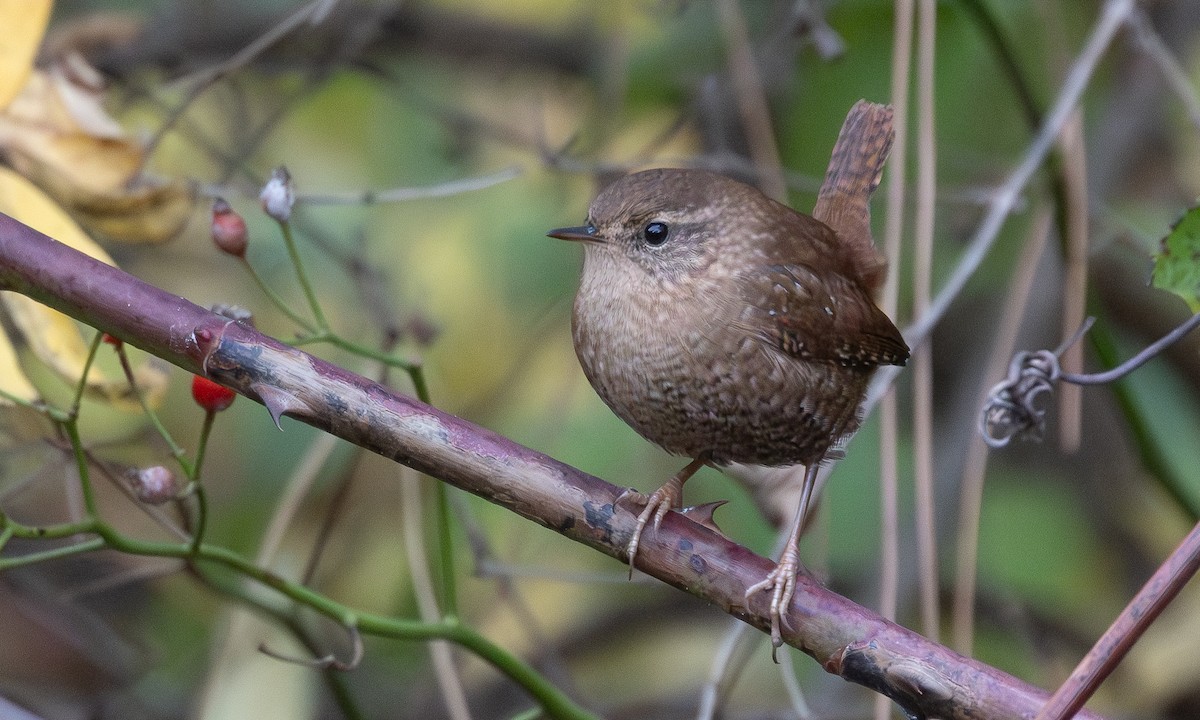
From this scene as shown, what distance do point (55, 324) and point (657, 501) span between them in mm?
932

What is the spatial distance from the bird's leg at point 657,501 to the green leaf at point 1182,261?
0.69 metres

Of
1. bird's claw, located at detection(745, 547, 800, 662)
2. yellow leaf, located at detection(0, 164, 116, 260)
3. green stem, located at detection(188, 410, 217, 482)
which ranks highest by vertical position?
yellow leaf, located at detection(0, 164, 116, 260)

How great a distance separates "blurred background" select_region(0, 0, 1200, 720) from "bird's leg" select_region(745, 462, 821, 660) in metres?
0.65

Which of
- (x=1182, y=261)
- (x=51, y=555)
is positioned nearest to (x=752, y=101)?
(x=1182, y=261)

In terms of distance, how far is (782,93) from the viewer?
10.7 feet

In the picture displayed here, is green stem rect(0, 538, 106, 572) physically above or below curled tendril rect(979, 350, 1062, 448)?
below

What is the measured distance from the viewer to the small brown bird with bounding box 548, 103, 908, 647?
192 centimetres

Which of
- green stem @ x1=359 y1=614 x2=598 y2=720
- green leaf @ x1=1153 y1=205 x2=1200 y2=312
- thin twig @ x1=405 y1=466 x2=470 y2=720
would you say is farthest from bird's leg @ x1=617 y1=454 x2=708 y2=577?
green leaf @ x1=1153 y1=205 x2=1200 y2=312

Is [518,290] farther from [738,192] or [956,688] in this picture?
[956,688]

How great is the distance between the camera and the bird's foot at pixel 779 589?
4.98 feet

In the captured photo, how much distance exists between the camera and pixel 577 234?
2.10m

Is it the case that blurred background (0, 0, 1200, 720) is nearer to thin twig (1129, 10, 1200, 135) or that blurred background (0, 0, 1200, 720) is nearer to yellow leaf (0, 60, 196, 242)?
thin twig (1129, 10, 1200, 135)

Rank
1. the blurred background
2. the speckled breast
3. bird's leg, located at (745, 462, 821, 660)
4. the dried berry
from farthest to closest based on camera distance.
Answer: the blurred background < the speckled breast < the dried berry < bird's leg, located at (745, 462, 821, 660)

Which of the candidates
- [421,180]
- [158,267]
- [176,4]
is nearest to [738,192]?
[421,180]
